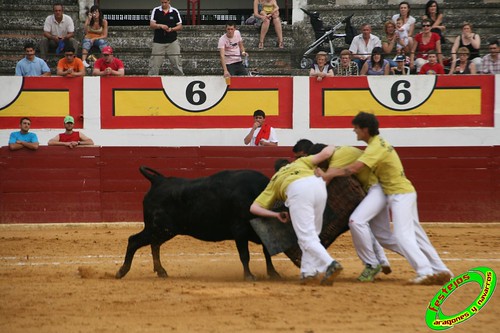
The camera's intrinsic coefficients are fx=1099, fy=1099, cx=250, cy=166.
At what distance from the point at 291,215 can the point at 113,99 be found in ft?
25.7

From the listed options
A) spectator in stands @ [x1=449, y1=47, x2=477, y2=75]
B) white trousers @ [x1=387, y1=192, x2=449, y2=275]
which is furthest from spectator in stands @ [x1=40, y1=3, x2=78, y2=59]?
white trousers @ [x1=387, y1=192, x2=449, y2=275]

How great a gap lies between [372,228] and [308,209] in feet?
2.74

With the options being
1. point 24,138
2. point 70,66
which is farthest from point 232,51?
point 24,138

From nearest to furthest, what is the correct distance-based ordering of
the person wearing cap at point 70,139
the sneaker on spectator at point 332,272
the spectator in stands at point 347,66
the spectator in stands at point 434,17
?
the sneaker on spectator at point 332,272 < the person wearing cap at point 70,139 < the spectator in stands at point 347,66 < the spectator in stands at point 434,17

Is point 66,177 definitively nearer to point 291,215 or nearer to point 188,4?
point 188,4

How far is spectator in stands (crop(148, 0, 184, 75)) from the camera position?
17188mm

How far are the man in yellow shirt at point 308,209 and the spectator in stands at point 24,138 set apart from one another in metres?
7.19

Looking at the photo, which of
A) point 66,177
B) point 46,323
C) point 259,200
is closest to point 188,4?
point 66,177

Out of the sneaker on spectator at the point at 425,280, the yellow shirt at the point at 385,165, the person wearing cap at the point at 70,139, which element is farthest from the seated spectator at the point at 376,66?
the sneaker on spectator at the point at 425,280

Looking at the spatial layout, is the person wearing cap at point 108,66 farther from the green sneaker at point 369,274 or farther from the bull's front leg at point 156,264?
the green sneaker at point 369,274

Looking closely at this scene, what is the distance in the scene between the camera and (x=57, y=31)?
18156 mm

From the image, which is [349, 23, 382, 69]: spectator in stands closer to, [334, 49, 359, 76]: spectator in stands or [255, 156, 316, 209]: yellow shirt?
[334, 49, 359, 76]: spectator in stands

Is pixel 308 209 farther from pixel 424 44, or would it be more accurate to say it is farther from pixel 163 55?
pixel 424 44

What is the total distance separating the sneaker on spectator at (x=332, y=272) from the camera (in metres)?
9.28
